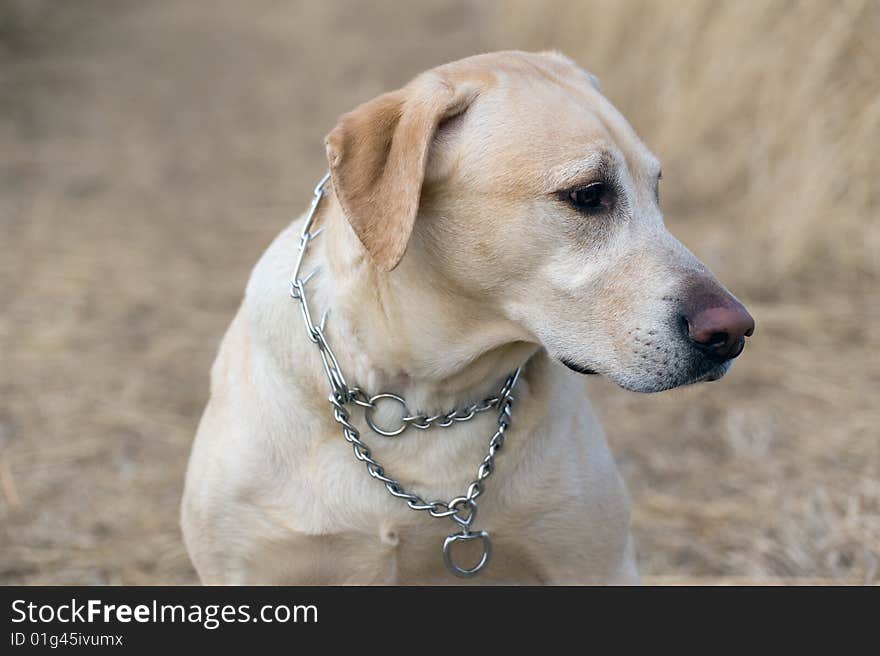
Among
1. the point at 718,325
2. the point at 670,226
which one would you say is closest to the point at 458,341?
the point at 718,325

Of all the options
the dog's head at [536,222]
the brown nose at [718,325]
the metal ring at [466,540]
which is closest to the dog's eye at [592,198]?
the dog's head at [536,222]

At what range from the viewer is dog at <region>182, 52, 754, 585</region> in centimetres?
205

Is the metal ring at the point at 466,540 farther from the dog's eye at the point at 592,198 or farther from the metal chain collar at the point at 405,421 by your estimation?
the dog's eye at the point at 592,198

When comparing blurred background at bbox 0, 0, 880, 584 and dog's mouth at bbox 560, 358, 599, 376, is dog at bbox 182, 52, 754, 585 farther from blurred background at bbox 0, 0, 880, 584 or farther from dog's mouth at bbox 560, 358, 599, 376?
blurred background at bbox 0, 0, 880, 584

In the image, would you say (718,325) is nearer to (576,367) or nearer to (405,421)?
(576,367)

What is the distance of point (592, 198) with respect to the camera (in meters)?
2.09

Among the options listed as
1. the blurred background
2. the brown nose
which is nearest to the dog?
the brown nose

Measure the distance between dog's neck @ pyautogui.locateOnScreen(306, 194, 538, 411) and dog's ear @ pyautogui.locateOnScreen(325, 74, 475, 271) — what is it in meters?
0.16

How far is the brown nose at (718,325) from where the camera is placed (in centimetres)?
201

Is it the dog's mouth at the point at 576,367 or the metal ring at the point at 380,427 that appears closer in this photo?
the dog's mouth at the point at 576,367

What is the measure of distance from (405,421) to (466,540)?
0.28m
